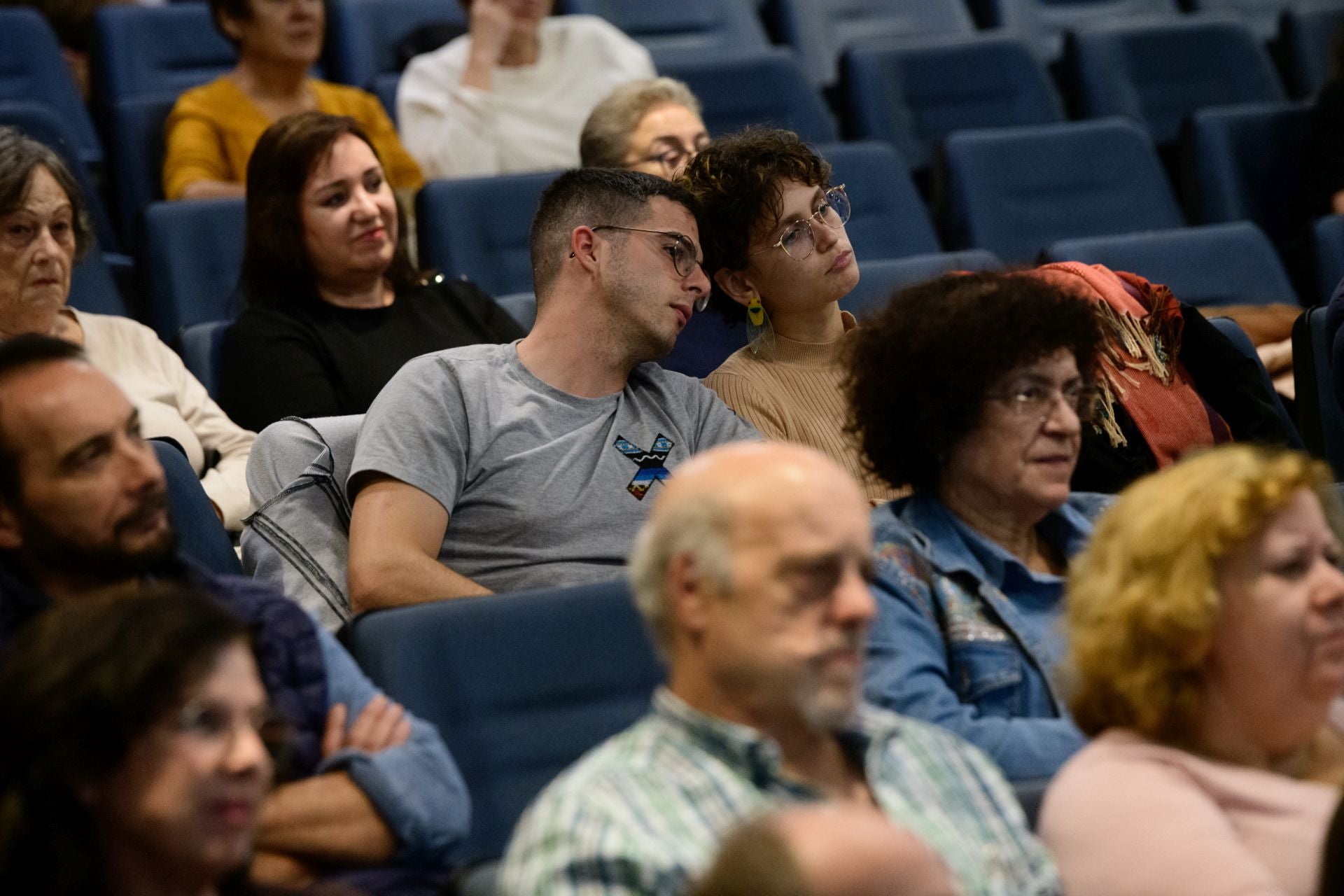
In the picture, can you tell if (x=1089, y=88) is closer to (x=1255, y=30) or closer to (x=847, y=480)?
(x=1255, y=30)

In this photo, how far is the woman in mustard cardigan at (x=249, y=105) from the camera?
3316mm

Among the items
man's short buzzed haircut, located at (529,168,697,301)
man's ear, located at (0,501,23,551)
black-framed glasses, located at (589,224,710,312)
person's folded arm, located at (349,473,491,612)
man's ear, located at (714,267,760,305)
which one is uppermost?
man's ear, located at (0,501,23,551)

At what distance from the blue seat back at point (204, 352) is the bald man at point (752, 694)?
5.04ft

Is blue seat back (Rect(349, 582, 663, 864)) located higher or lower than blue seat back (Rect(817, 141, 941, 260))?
higher

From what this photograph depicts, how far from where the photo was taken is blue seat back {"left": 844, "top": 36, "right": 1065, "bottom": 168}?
3.93 meters

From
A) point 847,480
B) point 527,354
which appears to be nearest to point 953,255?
point 527,354

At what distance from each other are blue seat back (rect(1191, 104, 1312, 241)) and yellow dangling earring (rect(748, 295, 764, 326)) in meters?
1.63

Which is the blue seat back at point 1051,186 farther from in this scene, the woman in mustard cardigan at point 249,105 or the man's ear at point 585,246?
the man's ear at point 585,246

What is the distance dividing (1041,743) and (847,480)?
16.4 inches

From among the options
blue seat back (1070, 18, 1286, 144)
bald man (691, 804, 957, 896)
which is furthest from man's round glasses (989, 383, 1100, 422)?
blue seat back (1070, 18, 1286, 144)

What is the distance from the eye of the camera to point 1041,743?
1571mm

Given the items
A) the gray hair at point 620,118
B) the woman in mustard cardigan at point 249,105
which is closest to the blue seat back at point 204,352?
the woman in mustard cardigan at point 249,105

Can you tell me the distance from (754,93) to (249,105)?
1.10 metres

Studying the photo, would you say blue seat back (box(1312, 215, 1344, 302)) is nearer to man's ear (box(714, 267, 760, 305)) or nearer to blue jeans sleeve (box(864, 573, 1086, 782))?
man's ear (box(714, 267, 760, 305))
